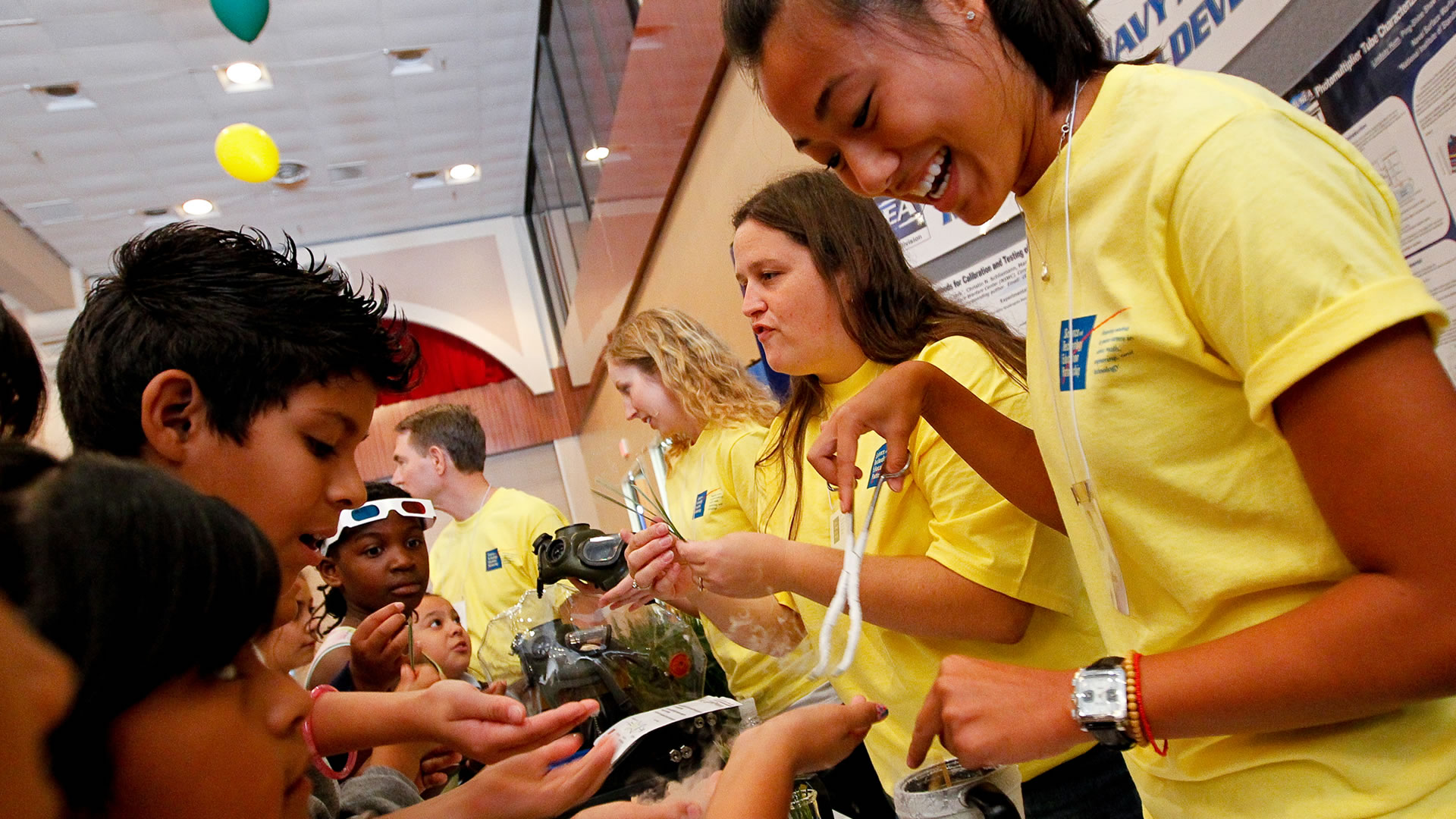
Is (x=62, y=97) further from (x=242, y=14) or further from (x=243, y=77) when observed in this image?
(x=242, y=14)

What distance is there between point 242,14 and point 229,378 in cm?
435

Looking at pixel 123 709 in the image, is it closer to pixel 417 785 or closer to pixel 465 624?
pixel 417 785

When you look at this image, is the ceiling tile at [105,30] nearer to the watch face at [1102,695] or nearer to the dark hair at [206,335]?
the dark hair at [206,335]

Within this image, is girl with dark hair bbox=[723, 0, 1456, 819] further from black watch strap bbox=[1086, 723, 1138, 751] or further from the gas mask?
the gas mask

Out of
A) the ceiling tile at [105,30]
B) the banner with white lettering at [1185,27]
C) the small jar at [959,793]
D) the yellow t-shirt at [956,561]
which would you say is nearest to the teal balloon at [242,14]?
the ceiling tile at [105,30]

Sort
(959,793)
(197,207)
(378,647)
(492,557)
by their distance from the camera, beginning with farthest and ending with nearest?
1. (197,207)
2. (492,557)
3. (378,647)
4. (959,793)

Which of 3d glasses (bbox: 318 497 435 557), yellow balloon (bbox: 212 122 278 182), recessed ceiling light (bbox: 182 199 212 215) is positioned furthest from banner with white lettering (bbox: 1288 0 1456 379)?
recessed ceiling light (bbox: 182 199 212 215)

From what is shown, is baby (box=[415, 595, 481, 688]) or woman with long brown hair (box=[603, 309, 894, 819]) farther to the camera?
baby (box=[415, 595, 481, 688])

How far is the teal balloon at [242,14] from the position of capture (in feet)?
15.2

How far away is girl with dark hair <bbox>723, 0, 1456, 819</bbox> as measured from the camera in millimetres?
599

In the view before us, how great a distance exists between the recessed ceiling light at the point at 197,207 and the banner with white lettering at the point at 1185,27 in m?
7.72

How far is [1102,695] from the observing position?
2.34 feet

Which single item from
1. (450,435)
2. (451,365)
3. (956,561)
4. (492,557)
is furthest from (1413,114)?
(451,365)

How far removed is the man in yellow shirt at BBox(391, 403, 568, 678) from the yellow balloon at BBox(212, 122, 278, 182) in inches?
114
